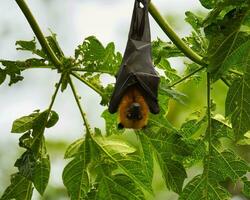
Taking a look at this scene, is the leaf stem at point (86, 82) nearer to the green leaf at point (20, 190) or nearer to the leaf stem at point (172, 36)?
the leaf stem at point (172, 36)

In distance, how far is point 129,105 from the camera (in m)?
4.41

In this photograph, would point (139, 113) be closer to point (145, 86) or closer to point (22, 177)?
point (145, 86)

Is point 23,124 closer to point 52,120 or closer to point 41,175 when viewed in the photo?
point 52,120

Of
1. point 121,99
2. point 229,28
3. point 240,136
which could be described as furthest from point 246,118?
point 121,99

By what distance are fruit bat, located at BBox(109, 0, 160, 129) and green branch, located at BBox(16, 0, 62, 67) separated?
442 mm

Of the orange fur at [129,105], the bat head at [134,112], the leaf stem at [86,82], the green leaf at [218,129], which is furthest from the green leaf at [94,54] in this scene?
the green leaf at [218,129]

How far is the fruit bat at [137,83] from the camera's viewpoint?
4.30 metres

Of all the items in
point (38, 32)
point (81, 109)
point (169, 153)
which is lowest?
point (169, 153)

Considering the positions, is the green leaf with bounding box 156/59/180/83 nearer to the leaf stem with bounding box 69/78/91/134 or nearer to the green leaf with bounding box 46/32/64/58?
the leaf stem with bounding box 69/78/91/134

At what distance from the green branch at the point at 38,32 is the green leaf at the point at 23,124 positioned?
1.51ft

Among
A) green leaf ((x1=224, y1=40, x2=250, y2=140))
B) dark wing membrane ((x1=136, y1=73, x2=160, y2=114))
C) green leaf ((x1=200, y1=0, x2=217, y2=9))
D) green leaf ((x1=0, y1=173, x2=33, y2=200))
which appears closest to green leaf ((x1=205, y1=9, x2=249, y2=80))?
green leaf ((x1=224, y1=40, x2=250, y2=140))

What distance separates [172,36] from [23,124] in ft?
4.06

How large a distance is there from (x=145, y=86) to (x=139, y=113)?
8.7 inches

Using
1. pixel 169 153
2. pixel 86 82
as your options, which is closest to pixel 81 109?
pixel 86 82
